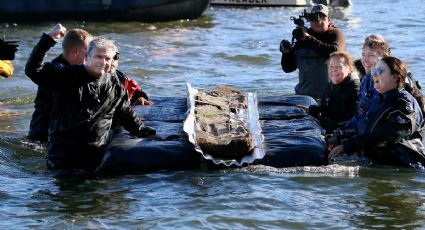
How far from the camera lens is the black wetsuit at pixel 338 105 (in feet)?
28.0

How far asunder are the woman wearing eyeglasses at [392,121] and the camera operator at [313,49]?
2.75 m

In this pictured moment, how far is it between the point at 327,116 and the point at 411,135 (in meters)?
1.37

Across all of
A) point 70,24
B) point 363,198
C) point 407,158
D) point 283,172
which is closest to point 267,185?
point 283,172

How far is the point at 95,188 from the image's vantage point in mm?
7250

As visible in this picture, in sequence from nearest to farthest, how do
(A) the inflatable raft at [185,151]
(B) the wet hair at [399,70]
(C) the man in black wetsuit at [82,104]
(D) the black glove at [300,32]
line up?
(C) the man in black wetsuit at [82,104], (B) the wet hair at [399,70], (A) the inflatable raft at [185,151], (D) the black glove at [300,32]

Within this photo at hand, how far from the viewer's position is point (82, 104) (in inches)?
282

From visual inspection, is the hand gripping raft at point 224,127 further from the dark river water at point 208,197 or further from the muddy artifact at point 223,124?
the dark river water at point 208,197

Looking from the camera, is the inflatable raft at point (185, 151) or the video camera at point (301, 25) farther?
the video camera at point (301, 25)

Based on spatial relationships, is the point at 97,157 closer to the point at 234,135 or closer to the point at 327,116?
the point at 234,135

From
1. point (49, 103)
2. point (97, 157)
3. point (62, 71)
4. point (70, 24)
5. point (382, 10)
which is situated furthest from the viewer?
point (382, 10)

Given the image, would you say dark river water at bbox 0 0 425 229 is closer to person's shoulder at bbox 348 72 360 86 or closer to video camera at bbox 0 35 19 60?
video camera at bbox 0 35 19 60

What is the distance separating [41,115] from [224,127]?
1784 mm

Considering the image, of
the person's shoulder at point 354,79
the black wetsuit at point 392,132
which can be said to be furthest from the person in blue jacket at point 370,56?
the black wetsuit at point 392,132

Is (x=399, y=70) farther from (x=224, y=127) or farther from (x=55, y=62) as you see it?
(x=55, y=62)
